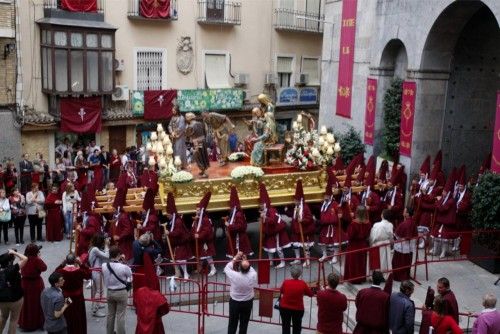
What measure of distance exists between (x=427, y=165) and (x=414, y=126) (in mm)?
1602

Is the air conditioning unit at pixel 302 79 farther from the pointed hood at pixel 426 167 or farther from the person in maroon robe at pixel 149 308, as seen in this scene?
the person in maroon robe at pixel 149 308

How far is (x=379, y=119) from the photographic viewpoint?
64.0 feet

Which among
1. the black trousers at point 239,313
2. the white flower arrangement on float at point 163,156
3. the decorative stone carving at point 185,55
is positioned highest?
the decorative stone carving at point 185,55

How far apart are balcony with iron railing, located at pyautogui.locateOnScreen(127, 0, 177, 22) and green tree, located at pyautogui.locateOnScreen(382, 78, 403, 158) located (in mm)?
11306

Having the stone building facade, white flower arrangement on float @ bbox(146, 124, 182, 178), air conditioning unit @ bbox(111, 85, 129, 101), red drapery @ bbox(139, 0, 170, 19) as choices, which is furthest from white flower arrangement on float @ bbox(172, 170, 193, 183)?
red drapery @ bbox(139, 0, 170, 19)

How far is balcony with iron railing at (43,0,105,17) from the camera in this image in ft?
74.2

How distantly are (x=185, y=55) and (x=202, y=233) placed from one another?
1598 cm

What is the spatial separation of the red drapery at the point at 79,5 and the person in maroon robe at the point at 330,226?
13448 millimetres

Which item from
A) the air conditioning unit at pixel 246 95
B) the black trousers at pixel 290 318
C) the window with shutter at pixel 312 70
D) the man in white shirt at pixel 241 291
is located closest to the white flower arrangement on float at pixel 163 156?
the man in white shirt at pixel 241 291

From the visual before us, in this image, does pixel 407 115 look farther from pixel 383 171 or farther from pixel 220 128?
pixel 220 128

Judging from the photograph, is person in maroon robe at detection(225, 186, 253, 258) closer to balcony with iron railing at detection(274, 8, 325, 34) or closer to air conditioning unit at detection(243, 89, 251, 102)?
air conditioning unit at detection(243, 89, 251, 102)

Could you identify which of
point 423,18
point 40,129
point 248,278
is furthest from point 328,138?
point 40,129

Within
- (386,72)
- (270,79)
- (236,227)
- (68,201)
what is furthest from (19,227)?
(270,79)

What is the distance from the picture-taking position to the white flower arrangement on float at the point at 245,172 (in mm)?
14695
